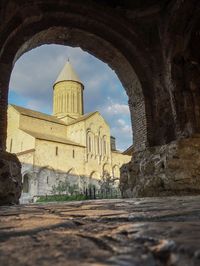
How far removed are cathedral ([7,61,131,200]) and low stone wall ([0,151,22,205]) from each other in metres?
23.6

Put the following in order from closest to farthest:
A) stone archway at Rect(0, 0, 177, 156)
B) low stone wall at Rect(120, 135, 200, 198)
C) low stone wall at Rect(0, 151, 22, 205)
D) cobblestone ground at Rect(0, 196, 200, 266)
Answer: cobblestone ground at Rect(0, 196, 200, 266)
low stone wall at Rect(0, 151, 22, 205)
low stone wall at Rect(120, 135, 200, 198)
stone archway at Rect(0, 0, 177, 156)

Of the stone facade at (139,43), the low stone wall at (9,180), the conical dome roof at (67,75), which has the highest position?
the conical dome roof at (67,75)

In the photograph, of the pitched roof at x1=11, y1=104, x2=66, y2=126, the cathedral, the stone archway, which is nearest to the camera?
the stone archway

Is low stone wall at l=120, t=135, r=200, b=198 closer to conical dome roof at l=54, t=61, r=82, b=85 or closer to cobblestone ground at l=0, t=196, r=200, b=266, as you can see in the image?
cobblestone ground at l=0, t=196, r=200, b=266

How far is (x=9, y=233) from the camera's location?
135 cm

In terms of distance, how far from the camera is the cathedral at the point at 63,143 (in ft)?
103

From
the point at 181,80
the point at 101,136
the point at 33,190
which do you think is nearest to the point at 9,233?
the point at 181,80

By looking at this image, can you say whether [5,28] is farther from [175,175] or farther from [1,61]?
[175,175]

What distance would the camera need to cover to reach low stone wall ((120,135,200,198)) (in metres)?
5.69

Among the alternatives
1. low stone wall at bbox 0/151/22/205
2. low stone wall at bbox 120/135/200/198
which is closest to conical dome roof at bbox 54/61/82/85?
low stone wall at bbox 120/135/200/198

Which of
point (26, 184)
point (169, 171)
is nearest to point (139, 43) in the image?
point (169, 171)

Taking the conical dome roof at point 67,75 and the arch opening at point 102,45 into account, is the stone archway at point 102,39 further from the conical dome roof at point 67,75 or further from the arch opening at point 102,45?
the conical dome roof at point 67,75

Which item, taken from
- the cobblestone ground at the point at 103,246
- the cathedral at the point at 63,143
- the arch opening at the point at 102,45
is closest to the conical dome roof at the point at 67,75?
the cathedral at the point at 63,143

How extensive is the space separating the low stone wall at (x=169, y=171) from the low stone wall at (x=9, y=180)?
2471mm
